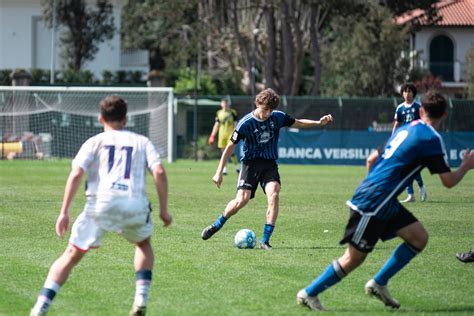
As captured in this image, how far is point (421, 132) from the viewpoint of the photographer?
7.65 m

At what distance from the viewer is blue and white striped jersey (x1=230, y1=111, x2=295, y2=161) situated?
12.0 m

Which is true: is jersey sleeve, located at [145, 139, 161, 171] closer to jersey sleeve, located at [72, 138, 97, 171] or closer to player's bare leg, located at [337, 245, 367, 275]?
jersey sleeve, located at [72, 138, 97, 171]

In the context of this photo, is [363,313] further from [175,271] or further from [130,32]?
[130,32]

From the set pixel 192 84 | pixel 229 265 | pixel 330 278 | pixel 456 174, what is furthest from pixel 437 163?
pixel 192 84

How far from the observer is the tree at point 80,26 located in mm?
48906

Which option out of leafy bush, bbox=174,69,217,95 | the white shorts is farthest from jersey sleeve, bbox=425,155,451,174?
leafy bush, bbox=174,69,217,95

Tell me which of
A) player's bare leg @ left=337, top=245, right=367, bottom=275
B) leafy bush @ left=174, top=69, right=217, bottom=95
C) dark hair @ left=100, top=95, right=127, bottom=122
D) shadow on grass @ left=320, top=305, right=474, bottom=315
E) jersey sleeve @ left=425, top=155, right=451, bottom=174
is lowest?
shadow on grass @ left=320, top=305, right=474, bottom=315

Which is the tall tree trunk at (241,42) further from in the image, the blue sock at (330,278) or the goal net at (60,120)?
the blue sock at (330,278)

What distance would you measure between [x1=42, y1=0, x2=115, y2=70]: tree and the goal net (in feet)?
49.3

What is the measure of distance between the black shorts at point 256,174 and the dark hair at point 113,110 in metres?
4.85

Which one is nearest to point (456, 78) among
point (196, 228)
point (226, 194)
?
point (226, 194)

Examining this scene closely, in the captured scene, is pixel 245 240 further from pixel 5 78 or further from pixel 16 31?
pixel 16 31

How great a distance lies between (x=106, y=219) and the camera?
7.21m

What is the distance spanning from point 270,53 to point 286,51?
1170 mm
